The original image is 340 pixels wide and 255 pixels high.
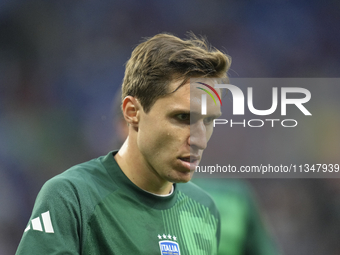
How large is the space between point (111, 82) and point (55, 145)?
41.2 inches

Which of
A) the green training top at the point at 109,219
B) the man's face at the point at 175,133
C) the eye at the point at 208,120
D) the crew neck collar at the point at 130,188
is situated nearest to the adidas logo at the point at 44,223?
the green training top at the point at 109,219

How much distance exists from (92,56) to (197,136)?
10.5ft

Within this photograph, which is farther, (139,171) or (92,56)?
(92,56)

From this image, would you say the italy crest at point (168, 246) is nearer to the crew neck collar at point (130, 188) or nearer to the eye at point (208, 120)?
the crew neck collar at point (130, 188)

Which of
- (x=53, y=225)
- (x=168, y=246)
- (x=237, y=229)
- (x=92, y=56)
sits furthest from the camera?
(x=92, y=56)

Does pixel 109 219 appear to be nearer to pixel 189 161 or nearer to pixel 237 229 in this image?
pixel 189 161

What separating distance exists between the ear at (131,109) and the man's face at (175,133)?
0.25 feet

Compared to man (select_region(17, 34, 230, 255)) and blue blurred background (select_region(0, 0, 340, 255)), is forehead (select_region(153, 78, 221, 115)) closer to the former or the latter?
man (select_region(17, 34, 230, 255))

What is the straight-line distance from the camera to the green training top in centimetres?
158

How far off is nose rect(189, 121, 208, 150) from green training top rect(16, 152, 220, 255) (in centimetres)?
38

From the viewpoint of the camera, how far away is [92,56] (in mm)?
4668

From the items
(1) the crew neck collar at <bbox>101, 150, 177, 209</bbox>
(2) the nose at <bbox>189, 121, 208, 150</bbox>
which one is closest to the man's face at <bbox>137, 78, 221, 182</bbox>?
(2) the nose at <bbox>189, 121, 208, 150</bbox>

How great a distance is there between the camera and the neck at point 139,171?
192 centimetres

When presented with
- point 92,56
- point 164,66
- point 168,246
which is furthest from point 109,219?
point 92,56
